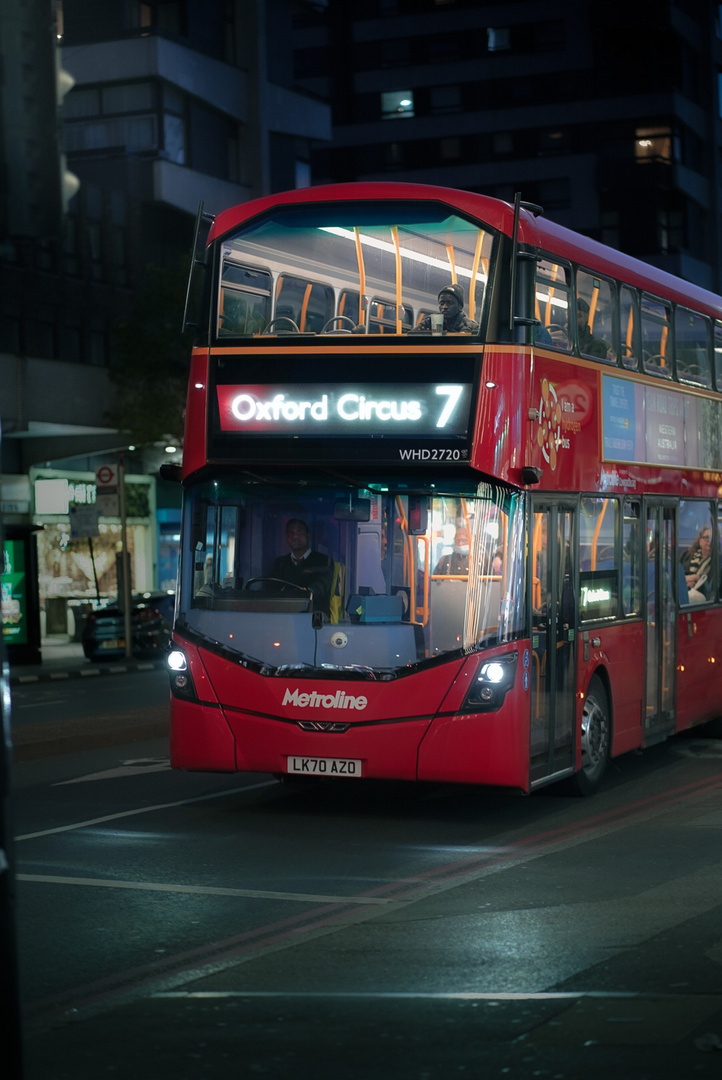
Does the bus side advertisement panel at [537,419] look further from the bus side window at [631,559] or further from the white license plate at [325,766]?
the white license plate at [325,766]

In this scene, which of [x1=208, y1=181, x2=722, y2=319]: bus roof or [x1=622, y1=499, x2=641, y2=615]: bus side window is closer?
[x1=208, y1=181, x2=722, y2=319]: bus roof

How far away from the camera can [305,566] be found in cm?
1154

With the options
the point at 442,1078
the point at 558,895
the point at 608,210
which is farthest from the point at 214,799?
the point at 608,210

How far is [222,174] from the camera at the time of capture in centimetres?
4497

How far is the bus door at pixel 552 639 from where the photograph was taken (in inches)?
450

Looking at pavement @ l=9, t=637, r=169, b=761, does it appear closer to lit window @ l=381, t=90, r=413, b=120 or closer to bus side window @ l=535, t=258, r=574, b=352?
bus side window @ l=535, t=258, r=574, b=352

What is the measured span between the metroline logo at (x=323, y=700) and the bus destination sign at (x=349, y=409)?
1.77 metres

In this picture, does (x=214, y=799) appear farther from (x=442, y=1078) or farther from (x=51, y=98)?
(x=51, y=98)

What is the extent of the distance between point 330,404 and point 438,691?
2.10 m

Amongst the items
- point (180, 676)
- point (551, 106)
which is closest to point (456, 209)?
point (180, 676)

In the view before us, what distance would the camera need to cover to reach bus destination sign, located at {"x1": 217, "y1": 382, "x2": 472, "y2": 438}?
1106 centimetres

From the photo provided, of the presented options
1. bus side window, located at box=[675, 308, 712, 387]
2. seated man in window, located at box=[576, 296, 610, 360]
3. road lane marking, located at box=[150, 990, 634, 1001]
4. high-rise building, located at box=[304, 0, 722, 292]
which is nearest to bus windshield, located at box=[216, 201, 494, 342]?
seated man in window, located at box=[576, 296, 610, 360]

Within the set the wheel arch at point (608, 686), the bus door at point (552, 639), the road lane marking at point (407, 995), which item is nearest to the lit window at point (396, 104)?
the wheel arch at point (608, 686)

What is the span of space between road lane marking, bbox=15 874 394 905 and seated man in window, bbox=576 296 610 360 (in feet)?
17.2
